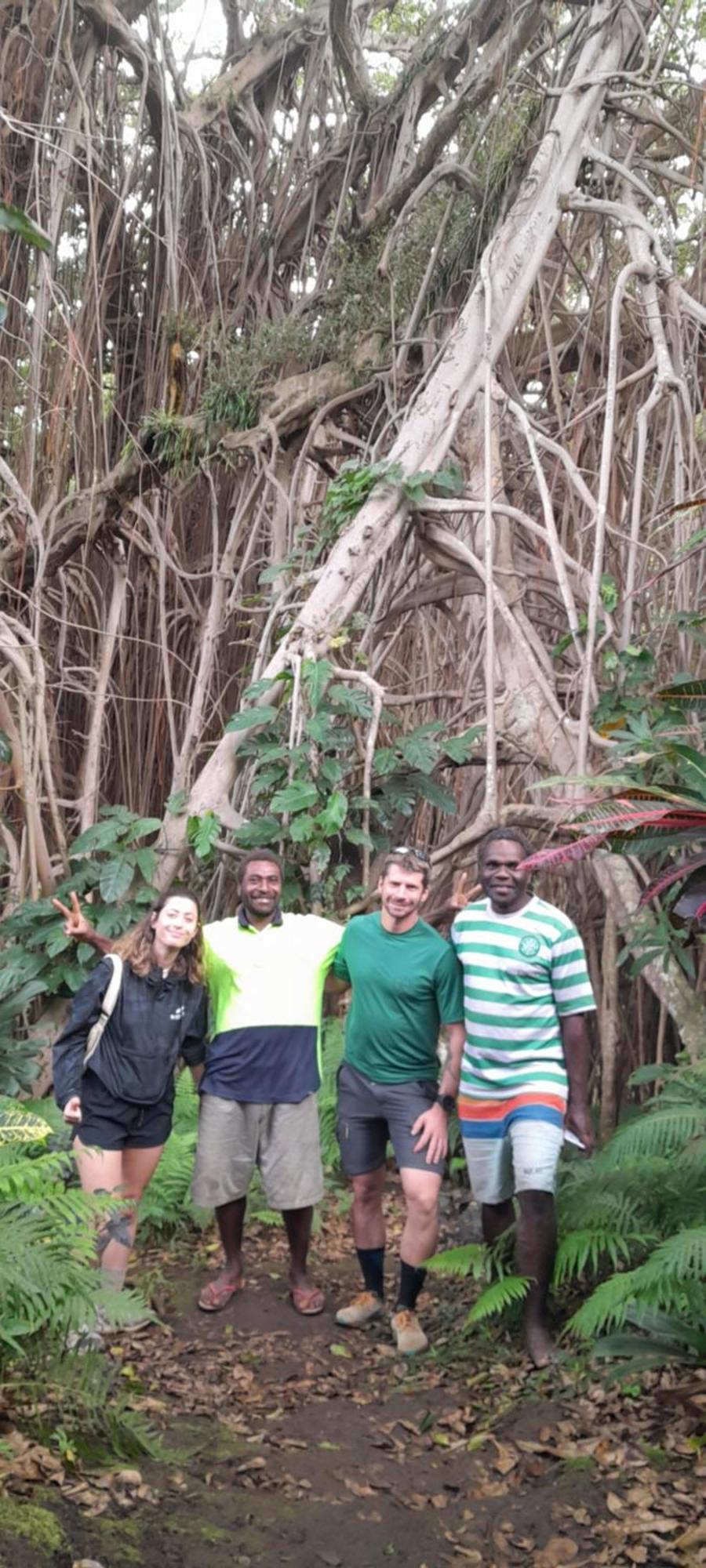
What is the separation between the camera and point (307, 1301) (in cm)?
383

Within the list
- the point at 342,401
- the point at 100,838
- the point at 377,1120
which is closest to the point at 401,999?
the point at 377,1120

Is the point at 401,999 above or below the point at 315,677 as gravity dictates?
below

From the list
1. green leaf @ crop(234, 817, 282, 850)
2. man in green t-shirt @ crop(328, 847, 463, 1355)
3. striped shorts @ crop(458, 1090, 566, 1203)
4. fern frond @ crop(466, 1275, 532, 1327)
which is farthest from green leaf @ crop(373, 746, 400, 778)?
fern frond @ crop(466, 1275, 532, 1327)

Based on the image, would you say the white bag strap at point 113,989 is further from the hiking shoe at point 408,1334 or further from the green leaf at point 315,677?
the green leaf at point 315,677

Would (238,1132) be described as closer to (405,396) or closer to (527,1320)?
(527,1320)

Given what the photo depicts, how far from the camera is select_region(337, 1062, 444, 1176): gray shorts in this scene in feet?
11.8

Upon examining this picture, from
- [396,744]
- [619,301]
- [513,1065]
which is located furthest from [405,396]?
[513,1065]

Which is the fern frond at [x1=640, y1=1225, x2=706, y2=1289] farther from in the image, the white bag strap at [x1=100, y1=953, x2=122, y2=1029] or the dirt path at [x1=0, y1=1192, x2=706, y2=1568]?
the white bag strap at [x1=100, y1=953, x2=122, y2=1029]

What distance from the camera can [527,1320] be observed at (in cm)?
337

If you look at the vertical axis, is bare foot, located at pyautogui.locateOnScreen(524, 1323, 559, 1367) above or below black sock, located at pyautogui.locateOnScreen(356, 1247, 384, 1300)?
below

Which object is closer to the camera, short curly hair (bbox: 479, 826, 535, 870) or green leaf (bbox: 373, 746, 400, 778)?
short curly hair (bbox: 479, 826, 535, 870)

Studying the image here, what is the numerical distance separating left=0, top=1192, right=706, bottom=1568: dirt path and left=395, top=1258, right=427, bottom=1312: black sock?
0.11m

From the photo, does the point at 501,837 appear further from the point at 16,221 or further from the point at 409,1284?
the point at 16,221

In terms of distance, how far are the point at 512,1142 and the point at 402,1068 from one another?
38 cm
